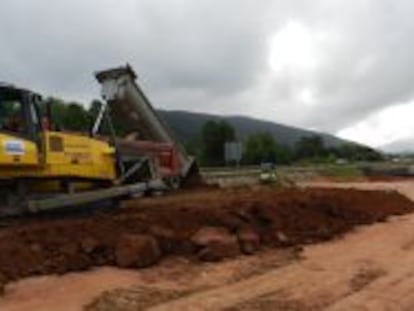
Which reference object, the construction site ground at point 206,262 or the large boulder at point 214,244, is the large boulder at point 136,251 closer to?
the construction site ground at point 206,262

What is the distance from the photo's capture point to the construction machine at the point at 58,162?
627 inches

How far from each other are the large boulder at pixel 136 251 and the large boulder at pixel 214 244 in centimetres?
82

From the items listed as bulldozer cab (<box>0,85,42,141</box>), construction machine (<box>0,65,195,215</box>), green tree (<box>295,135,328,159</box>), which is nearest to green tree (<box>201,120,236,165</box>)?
green tree (<box>295,135,328,159</box>)

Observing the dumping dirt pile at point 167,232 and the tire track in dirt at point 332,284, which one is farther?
the dumping dirt pile at point 167,232

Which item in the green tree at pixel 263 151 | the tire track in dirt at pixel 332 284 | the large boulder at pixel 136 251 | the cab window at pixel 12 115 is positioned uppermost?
the green tree at pixel 263 151

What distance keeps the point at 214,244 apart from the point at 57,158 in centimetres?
375

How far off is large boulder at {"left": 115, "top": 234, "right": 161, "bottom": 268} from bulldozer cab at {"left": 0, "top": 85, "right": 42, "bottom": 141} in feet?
10.4

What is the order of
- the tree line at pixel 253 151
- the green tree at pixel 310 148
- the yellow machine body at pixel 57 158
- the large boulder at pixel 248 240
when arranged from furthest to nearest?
the green tree at pixel 310 148 → the tree line at pixel 253 151 → the yellow machine body at pixel 57 158 → the large boulder at pixel 248 240

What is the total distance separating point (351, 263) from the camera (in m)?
14.9

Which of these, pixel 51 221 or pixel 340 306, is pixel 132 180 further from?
pixel 340 306

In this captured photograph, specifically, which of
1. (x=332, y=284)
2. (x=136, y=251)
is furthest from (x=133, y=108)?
(x=332, y=284)

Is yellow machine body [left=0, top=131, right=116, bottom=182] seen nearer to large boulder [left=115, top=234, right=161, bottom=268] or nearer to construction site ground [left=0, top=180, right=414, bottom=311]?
construction site ground [left=0, top=180, right=414, bottom=311]

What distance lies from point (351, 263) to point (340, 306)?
3633 millimetres

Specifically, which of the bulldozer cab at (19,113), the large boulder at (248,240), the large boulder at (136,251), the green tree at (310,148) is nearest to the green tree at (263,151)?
the green tree at (310,148)
